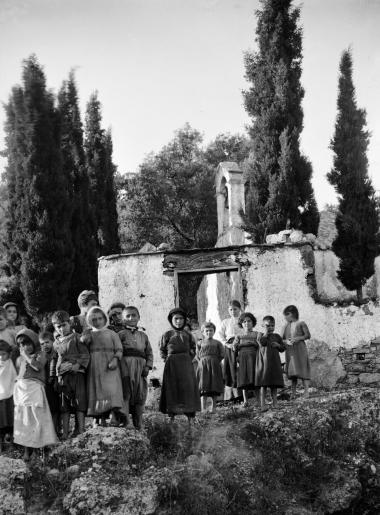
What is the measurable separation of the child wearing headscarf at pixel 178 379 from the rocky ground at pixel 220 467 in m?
0.24

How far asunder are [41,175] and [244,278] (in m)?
5.64

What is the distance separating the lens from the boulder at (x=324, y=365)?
13.6 m

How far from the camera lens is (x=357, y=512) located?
28.9 feet

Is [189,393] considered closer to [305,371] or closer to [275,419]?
[275,419]

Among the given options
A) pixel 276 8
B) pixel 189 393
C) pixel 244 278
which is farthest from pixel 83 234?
pixel 189 393

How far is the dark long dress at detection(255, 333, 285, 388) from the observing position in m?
10.7

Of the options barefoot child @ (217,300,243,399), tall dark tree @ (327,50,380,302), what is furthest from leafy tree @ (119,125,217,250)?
barefoot child @ (217,300,243,399)

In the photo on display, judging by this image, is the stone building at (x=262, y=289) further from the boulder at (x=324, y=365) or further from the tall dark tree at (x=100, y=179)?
the tall dark tree at (x=100, y=179)

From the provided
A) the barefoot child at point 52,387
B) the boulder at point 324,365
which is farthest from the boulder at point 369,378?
the barefoot child at point 52,387

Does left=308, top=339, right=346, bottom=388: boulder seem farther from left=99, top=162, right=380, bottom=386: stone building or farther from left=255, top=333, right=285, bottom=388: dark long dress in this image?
left=255, top=333, right=285, bottom=388: dark long dress

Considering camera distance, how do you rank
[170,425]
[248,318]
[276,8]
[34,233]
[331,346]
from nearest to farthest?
[170,425]
[248,318]
[331,346]
[34,233]
[276,8]

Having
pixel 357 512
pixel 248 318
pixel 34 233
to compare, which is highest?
pixel 34 233

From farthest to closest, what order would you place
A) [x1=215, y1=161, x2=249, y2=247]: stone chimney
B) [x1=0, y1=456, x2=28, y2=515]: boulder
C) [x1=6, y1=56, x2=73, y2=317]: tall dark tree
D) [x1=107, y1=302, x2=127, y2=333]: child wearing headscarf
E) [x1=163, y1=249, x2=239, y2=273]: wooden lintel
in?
[x1=215, y1=161, x2=249, y2=247]: stone chimney < [x1=6, y1=56, x2=73, y2=317]: tall dark tree < [x1=163, y1=249, x2=239, y2=273]: wooden lintel < [x1=107, y1=302, x2=127, y2=333]: child wearing headscarf < [x1=0, y1=456, x2=28, y2=515]: boulder

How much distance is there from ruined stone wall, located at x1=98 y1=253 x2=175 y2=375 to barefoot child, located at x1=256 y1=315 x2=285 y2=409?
12.7 feet
